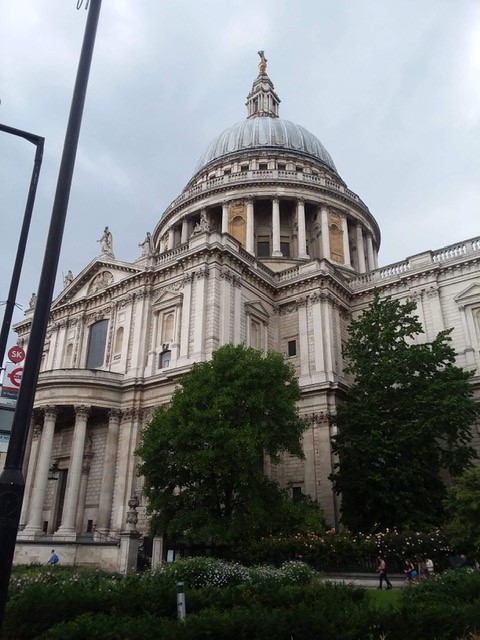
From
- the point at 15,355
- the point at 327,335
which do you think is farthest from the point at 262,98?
the point at 15,355

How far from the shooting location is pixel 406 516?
83.4 ft

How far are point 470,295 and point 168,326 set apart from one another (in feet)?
65.8

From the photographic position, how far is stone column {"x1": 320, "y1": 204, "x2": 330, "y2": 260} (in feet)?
166

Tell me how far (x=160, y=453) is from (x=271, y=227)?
3305cm

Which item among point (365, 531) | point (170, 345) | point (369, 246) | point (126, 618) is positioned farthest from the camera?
point (369, 246)

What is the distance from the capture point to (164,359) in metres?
36.5

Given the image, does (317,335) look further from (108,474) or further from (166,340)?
(108,474)

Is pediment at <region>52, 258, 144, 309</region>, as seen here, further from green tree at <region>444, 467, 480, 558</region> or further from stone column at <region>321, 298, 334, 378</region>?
green tree at <region>444, 467, 480, 558</region>

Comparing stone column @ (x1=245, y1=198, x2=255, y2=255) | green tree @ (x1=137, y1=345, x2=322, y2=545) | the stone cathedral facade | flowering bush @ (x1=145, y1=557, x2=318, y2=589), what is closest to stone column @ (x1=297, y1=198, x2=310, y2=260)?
the stone cathedral facade

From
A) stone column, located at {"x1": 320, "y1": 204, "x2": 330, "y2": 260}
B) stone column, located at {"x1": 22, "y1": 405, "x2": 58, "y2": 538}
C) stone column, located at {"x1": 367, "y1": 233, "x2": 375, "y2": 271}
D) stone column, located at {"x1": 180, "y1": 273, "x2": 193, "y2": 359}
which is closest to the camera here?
stone column, located at {"x1": 22, "y1": 405, "x2": 58, "y2": 538}

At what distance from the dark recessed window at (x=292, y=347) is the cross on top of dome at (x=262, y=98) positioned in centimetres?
4183

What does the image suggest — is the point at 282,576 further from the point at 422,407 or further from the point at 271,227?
the point at 271,227

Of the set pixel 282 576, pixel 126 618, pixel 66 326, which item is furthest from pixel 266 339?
pixel 126 618

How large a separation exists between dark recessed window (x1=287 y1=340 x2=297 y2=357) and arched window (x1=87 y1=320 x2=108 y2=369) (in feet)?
44.0
